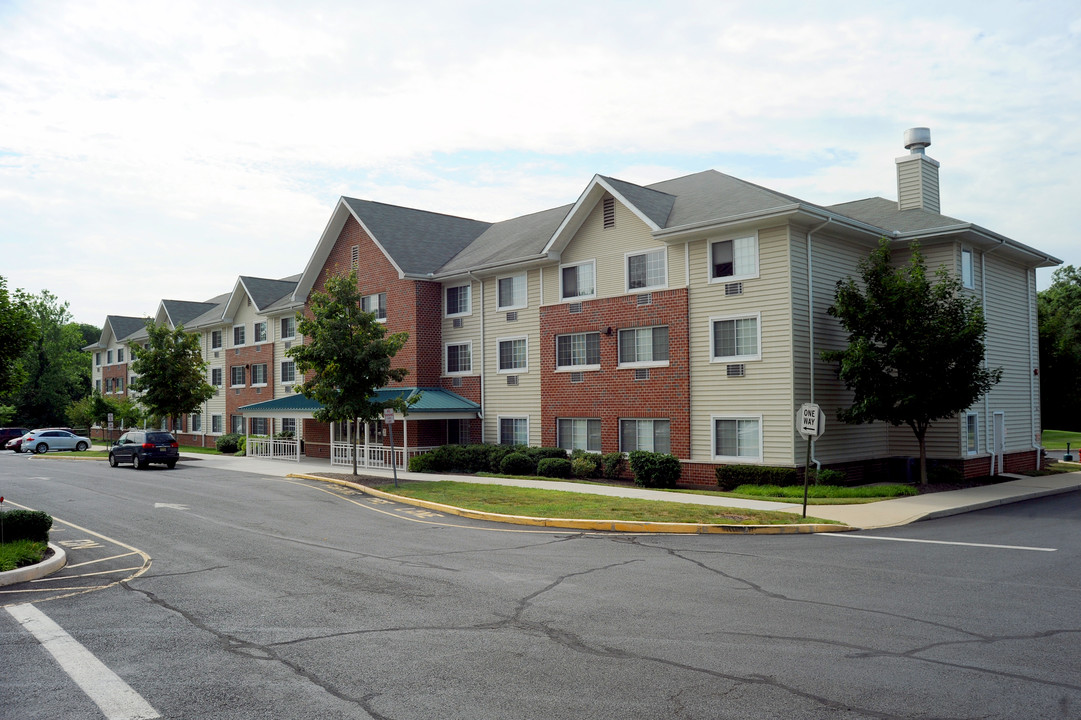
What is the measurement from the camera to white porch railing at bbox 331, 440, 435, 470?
31.6 m

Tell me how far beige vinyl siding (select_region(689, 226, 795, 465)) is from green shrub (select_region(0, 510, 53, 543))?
56.8 ft

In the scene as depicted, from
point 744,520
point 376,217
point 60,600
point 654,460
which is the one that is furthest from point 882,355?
point 376,217

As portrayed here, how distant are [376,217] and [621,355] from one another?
15.3 metres

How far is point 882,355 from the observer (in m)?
21.4

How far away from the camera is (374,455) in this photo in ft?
108

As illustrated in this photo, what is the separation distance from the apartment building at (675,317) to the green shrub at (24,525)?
56.5ft

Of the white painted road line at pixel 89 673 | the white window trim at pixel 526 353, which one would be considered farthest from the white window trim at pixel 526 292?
the white painted road line at pixel 89 673

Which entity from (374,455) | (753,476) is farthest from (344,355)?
(753,476)

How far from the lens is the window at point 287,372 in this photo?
44.2 metres

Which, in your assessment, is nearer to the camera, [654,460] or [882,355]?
[882,355]

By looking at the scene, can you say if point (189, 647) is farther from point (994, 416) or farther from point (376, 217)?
point (376, 217)

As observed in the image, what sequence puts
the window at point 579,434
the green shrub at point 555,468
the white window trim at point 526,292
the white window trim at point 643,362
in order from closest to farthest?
the white window trim at point 643,362 < the green shrub at point 555,468 < the window at point 579,434 < the white window trim at point 526,292

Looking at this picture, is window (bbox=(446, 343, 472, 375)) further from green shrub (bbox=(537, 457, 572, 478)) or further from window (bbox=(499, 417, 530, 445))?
green shrub (bbox=(537, 457, 572, 478))

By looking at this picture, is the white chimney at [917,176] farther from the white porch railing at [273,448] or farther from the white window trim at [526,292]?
the white porch railing at [273,448]
